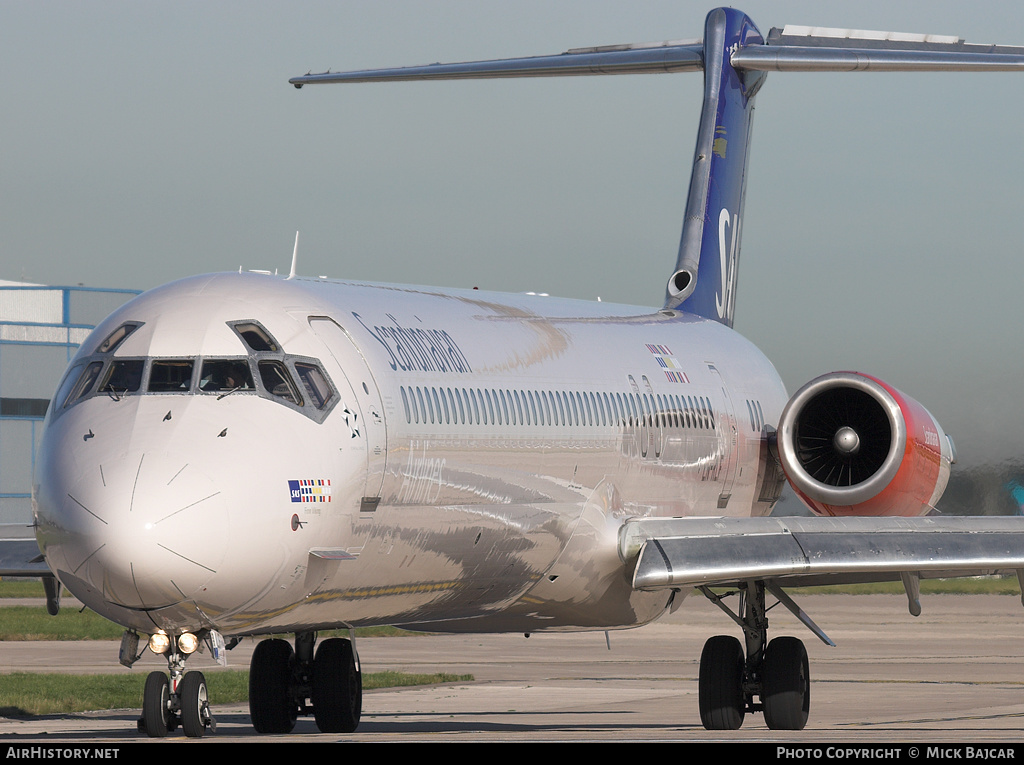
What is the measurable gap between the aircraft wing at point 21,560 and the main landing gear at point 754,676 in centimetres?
662

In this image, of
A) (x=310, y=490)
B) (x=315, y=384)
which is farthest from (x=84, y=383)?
(x=310, y=490)

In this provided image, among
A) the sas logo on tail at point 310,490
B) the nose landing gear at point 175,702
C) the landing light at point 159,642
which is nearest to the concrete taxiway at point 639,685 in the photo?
the nose landing gear at point 175,702

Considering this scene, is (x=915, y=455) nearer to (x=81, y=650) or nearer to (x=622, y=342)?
(x=622, y=342)

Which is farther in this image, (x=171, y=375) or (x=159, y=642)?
(x=171, y=375)

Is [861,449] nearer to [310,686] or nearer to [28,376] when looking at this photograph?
[310,686]

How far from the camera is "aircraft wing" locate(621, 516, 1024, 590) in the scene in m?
16.5

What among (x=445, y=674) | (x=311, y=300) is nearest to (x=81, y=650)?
(x=445, y=674)

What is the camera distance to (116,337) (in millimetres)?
13570

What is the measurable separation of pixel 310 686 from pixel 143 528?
6987 mm

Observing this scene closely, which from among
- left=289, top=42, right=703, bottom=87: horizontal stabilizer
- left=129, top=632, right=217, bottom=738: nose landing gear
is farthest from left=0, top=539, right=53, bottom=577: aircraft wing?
left=289, top=42, right=703, bottom=87: horizontal stabilizer

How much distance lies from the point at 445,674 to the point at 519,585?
1135 cm

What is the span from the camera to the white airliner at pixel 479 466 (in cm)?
1230

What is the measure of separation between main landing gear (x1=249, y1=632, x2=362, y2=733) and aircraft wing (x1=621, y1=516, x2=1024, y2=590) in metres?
3.11
